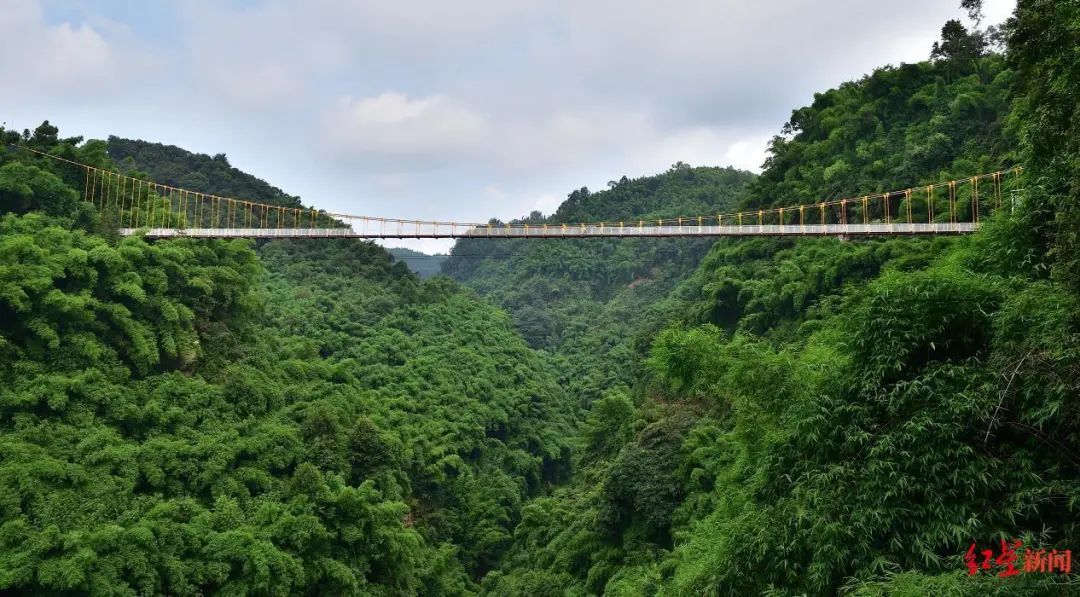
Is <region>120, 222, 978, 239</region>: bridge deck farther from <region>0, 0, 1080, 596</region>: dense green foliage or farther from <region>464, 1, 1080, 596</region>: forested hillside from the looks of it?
<region>464, 1, 1080, 596</region>: forested hillside

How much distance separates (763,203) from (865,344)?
49.9 feet

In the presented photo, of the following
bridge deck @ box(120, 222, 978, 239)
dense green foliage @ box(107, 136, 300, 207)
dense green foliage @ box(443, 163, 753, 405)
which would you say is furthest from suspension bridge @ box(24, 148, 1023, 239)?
dense green foliage @ box(107, 136, 300, 207)

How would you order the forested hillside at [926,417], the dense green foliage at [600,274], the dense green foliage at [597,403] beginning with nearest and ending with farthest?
the forested hillside at [926,417], the dense green foliage at [597,403], the dense green foliage at [600,274]

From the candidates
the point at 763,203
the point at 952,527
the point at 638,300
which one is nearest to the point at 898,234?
the point at 763,203

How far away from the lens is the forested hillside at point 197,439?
7988mm

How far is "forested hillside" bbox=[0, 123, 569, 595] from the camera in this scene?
7.99 meters

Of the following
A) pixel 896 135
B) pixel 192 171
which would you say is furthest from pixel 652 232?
pixel 192 171

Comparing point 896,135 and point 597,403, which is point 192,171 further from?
point 896,135

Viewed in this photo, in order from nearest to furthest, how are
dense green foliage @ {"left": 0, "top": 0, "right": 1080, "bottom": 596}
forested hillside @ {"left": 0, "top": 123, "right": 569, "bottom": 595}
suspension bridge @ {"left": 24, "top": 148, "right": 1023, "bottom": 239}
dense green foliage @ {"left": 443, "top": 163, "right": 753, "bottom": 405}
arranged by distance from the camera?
dense green foliage @ {"left": 0, "top": 0, "right": 1080, "bottom": 596}, forested hillside @ {"left": 0, "top": 123, "right": 569, "bottom": 595}, suspension bridge @ {"left": 24, "top": 148, "right": 1023, "bottom": 239}, dense green foliage @ {"left": 443, "top": 163, "right": 753, "bottom": 405}

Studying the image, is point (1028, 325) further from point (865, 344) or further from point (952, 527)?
point (952, 527)

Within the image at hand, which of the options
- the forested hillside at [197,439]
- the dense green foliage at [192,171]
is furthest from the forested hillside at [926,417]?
the dense green foliage at [192,171]

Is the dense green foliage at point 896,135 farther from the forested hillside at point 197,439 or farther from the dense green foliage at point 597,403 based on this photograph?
the forested hillside at point 197,439

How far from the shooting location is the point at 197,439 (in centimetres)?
998

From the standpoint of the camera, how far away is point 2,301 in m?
9.62
